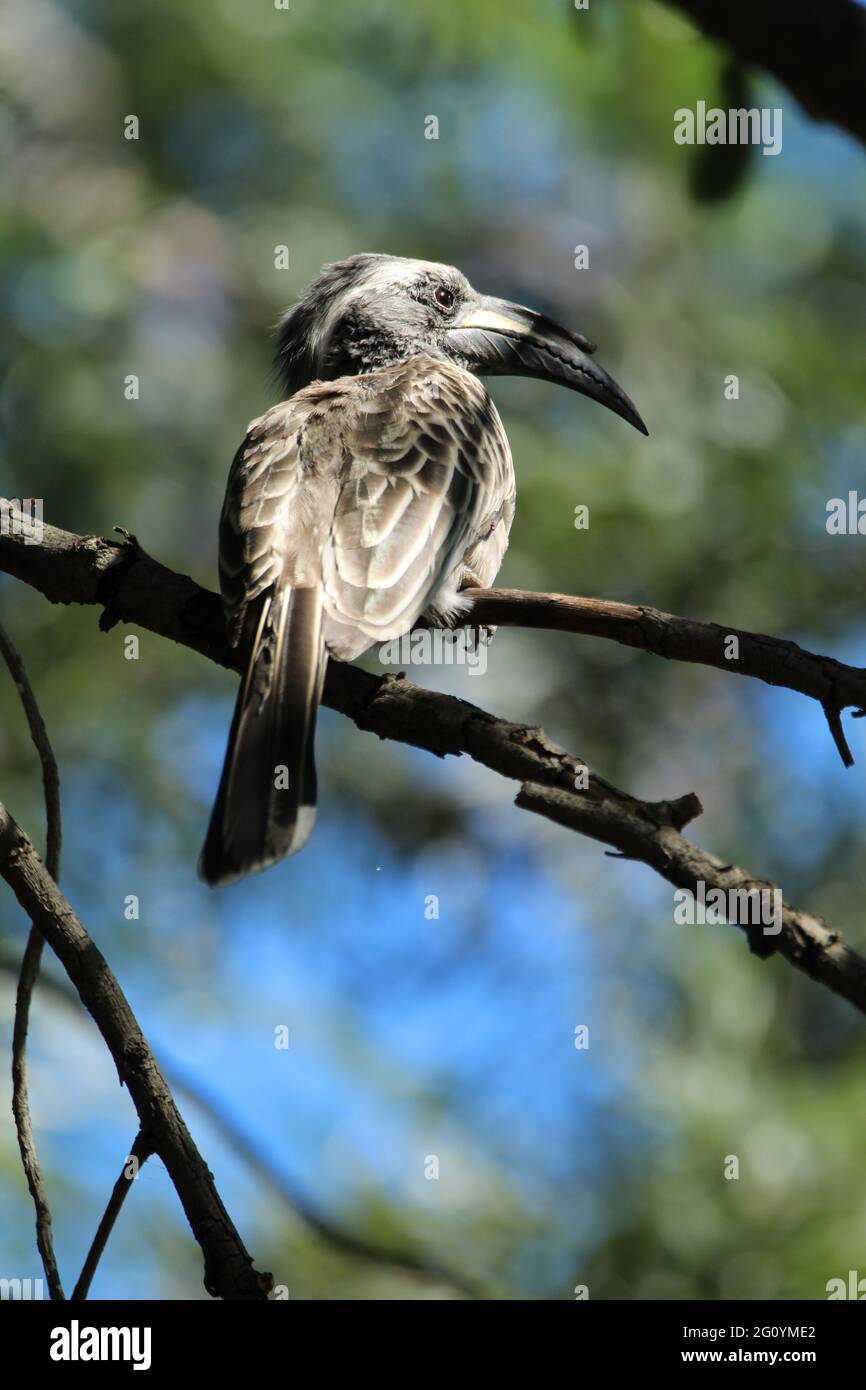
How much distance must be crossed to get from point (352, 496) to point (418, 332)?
1.46 meters

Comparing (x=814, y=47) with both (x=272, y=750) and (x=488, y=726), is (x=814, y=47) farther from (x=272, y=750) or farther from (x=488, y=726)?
(x=272, y=750)

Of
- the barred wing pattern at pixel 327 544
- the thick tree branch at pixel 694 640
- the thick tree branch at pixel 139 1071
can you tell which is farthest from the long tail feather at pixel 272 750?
the thick tree branch at pixel 694 640

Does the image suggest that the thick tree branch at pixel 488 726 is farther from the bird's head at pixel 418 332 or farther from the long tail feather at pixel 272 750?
the bird's head at pixel 418 332

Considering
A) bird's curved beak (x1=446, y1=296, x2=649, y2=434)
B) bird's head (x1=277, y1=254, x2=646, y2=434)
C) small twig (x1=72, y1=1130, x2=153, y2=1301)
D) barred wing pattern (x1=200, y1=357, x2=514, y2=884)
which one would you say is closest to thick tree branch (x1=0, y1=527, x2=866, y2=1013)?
barred wing pattern (x1=200, y1=357, x2=514, y2=884)

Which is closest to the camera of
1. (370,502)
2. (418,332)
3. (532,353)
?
(370,502)

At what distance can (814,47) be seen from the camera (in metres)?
2.94

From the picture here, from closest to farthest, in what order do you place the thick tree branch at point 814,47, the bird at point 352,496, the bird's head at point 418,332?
the bird at point 352,496, the thick tree branch at point 814,47, the bird's head at point 418,332

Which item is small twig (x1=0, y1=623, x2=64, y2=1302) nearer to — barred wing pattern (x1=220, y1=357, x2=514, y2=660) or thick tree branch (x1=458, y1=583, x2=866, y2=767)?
barred wing pattern (x1=220, y1=357, x2=514, y2=660)

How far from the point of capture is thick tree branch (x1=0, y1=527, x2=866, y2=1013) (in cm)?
168

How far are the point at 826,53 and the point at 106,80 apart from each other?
5.76m

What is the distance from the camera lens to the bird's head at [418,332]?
455cm

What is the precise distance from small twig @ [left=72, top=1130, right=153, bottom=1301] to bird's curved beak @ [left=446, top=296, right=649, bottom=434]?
3147 millimetres

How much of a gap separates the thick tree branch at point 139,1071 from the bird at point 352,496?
28cm

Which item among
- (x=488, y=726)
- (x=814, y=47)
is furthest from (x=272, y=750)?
(x=814, y=47)
